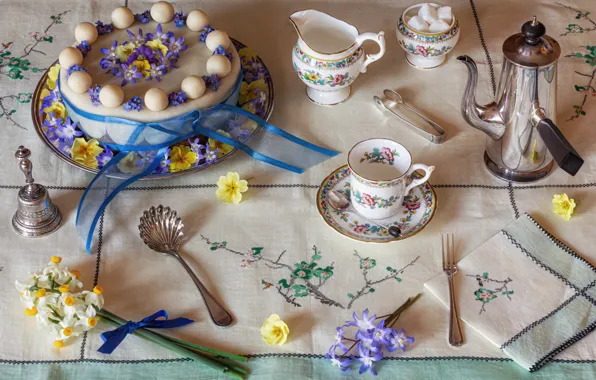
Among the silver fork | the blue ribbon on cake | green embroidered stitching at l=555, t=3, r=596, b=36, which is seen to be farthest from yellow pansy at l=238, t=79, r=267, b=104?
green embroidered stitching at l=555, t=3, r=596, b=36

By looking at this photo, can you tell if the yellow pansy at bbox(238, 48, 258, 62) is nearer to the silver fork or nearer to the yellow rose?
Result: the yellow rose

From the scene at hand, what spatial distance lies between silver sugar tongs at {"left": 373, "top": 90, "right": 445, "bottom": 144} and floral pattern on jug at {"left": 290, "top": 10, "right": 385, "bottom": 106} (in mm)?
64

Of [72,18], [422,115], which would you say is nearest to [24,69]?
[72,18]

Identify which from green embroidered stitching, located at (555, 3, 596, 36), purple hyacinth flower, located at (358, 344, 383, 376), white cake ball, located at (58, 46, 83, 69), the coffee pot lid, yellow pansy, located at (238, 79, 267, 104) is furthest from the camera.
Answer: green embroidered stitching, located at (555, 3, 596, 36)

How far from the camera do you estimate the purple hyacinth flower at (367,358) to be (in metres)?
0.90

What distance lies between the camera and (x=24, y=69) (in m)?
1.33

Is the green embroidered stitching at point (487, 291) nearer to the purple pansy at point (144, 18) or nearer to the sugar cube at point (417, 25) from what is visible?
the sugar cube at point (417, 25)

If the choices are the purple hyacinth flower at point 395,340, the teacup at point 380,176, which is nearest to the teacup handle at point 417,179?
the teacup at point 380,176

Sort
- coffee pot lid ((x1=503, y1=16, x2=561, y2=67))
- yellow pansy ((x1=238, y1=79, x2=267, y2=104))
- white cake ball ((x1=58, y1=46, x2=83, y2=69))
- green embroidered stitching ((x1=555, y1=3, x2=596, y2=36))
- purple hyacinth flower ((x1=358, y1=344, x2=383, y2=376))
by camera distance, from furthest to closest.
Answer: green embroidered stitching ((x1=555, y1=3, x2=596, y2=36)) → yellow pansy ((x1=238, y1=79, x2=267, y2=104)) → white cake ball ((x1=58, y1=46, x2=83, y2=69)) → coffee pot lid ((x1=503, y1=16, x2=561, y2=67)) → purple hyacinth flower ((x1=358, y1=344, x2=383, y2=376))

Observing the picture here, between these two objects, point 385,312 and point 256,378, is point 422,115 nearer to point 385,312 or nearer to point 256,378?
point 385,312

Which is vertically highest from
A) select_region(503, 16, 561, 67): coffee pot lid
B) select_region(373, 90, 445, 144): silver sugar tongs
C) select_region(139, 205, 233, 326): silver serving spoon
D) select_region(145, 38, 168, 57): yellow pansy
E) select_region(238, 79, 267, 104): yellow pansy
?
select_region(503, 16, 561, 67): coffee pot lid

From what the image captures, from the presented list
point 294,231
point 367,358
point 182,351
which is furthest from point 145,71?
point 367,358

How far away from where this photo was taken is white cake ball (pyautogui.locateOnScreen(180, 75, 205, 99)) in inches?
42.6

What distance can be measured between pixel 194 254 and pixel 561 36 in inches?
31.3
